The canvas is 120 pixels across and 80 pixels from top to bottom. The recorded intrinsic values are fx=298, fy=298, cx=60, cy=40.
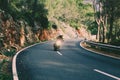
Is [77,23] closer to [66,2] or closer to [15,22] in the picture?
[66,2]

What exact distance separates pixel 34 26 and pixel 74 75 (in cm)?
3647

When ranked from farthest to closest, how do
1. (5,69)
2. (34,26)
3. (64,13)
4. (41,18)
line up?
(64,13) → (41,18) → (34,26) → (5,69)

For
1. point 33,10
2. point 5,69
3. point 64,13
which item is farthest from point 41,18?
point 64,13

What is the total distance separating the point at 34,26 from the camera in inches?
1860

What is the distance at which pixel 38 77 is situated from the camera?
35.8 feet

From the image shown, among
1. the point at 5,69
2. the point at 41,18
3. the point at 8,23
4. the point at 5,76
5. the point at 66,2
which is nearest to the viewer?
the point at 5,76

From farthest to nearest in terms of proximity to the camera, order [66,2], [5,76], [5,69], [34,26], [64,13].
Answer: [66,2] < [64,13] < [34,26] < [5,69] < [5,76]

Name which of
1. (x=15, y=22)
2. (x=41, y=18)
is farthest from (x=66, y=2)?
(x=15, y=22)

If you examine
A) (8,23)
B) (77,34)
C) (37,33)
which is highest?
(8,23)

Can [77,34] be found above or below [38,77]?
below

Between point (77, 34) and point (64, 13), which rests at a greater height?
point (64, 13)

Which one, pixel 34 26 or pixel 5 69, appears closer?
pixel 5 69

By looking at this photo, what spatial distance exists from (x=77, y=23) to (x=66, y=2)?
8777 millimetres

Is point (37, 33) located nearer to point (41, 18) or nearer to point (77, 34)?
point (41, 18)
